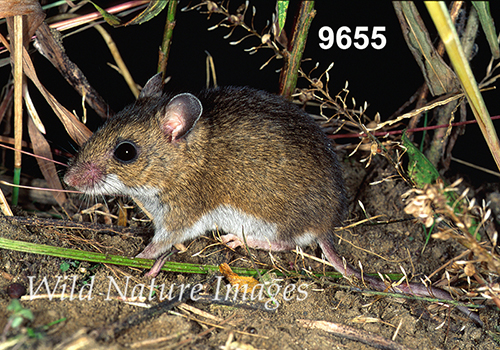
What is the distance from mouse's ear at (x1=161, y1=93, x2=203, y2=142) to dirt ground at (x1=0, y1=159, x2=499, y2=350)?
78 cm

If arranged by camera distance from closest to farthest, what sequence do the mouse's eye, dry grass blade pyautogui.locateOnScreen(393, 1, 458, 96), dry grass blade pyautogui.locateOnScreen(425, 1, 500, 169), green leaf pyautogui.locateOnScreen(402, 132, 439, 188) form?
1. dry grass blade pyautogui.locateOnScreen(425, 1, 500, 169)
2. dry grass blade pyautogui.locateOnScreen(393, 1, 458, 96)
3. the mouse's eye
4. green leaf pyautogui.locateOnScreen(402, 132, 439, 188)

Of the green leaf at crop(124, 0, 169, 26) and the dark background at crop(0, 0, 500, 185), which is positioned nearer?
the green leaf at crop(124, 0, 169, 26)

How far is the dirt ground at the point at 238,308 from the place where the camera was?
89.7 inches

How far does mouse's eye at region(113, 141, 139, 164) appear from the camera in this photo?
3.07 m

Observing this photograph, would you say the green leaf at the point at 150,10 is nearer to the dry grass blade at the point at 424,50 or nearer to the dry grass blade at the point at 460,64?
the dry grass blade at the point at 424,50

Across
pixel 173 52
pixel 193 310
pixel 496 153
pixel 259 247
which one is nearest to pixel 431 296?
pixel 496 153

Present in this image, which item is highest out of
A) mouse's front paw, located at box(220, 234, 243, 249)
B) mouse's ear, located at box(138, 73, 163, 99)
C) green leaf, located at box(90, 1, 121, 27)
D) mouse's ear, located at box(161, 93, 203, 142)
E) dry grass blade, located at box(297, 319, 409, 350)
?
green leaf, located at box(90, 1, 121, 27)

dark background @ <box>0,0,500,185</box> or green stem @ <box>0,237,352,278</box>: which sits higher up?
dark background @ <box>0,0,500,185</box>

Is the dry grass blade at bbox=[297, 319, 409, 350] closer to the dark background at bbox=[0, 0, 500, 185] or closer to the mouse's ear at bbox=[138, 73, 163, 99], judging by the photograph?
the mouse's ear at bbox=[138, 73, 163, 99]

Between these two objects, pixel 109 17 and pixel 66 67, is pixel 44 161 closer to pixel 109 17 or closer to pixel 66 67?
pixel 66 67

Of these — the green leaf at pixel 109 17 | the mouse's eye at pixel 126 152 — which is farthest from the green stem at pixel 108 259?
the green leaf at pixel 109 17

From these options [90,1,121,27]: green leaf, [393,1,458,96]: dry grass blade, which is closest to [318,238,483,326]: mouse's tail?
[393,1,458,96]: dry grass blade

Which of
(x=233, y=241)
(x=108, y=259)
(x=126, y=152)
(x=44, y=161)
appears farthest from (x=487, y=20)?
(x=44, y=161)

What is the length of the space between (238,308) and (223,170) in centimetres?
93
